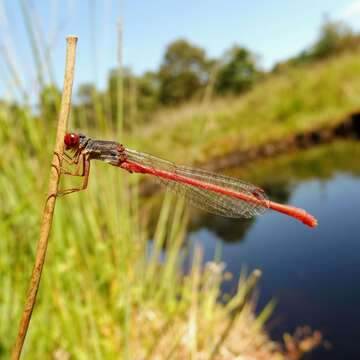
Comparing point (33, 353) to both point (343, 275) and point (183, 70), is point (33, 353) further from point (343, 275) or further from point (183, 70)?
point (183, 70)

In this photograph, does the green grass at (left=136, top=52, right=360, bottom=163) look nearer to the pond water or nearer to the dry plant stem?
the pond water

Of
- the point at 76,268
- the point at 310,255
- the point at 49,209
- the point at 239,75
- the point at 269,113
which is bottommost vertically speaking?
the point at 310,255

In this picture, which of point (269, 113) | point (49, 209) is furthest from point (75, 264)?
point (269, 113)

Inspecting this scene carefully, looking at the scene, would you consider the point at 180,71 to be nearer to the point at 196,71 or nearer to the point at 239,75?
the point at 196,71

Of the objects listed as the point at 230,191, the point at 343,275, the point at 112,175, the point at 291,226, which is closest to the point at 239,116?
the point at 291,226

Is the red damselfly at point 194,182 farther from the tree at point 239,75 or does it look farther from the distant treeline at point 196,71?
the tree at point 239,75

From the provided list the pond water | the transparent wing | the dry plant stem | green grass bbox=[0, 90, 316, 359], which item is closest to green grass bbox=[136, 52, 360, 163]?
the pond water

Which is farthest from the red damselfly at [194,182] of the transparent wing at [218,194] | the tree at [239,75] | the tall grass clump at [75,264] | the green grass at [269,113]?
the tree at [239,75]
